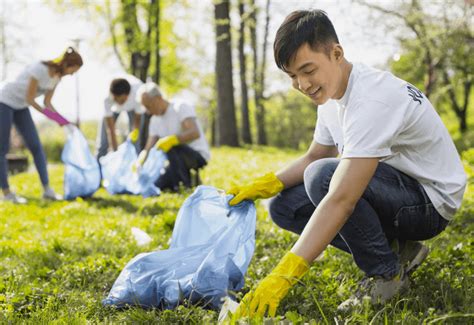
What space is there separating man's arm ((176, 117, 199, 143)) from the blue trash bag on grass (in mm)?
247

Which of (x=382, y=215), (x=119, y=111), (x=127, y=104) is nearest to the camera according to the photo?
(x=382, y=215)

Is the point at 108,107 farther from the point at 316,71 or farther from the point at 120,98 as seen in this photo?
the point at 316,71

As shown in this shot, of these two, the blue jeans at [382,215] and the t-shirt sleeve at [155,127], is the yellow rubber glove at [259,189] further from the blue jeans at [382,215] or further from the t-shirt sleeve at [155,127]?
the t-shirt sleeve at [155,127]

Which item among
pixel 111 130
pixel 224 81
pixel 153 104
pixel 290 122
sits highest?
pixel 153 104

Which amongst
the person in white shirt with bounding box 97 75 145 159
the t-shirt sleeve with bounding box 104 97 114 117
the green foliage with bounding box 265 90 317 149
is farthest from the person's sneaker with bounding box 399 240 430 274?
the green foliage with bounding box 265 90 317 149

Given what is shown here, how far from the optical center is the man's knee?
2123 millimetres

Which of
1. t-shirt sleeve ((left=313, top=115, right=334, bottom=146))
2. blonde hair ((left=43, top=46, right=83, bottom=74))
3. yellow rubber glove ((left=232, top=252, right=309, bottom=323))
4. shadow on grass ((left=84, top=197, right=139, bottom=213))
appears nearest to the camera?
yellow rubber glove ((left=232, top=252, right=309, bottom=323))

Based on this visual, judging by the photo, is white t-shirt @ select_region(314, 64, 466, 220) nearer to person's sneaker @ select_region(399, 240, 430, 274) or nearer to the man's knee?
the man's knee

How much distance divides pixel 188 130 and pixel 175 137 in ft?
0.55

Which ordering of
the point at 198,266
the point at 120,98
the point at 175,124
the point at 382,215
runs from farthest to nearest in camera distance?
the point at 120,98 → the point at 175,124 → the point at 198,266 → the point at 382,215

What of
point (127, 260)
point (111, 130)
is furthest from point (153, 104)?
point (127, 260)

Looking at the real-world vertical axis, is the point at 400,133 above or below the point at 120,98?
above

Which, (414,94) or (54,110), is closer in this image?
(414,94)

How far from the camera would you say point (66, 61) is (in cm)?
519
